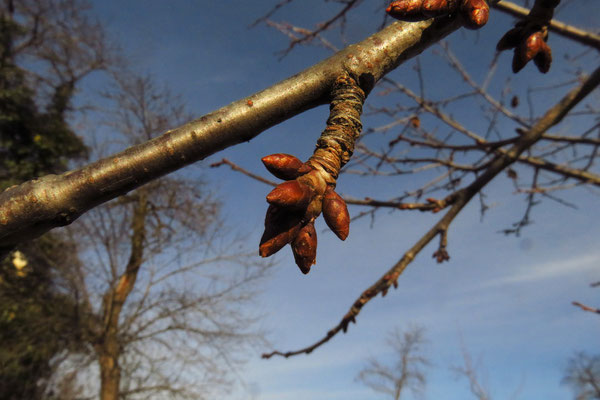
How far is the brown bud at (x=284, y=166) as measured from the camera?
78 centimetres

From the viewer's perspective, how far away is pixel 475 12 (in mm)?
965

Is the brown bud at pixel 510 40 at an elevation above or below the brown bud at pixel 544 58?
above

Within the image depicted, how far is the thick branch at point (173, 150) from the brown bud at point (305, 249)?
14.0 inches

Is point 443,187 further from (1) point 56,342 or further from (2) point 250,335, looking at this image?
(1) point 56,342

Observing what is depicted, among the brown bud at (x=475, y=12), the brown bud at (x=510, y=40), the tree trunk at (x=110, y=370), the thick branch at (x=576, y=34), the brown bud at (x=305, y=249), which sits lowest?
the brown bud at (x=305, y=249)

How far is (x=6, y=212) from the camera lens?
36.2 inches

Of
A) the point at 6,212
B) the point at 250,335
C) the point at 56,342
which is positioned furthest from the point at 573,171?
the point at 56,342

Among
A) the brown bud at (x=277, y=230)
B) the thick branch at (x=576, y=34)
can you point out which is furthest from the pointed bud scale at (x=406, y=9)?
the thick branch at (x=576, y=34)

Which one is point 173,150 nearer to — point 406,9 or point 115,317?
point 406,9

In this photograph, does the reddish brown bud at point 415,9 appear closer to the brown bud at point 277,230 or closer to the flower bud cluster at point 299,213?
the flower bud cluster at point 299,213

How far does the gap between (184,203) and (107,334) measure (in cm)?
518

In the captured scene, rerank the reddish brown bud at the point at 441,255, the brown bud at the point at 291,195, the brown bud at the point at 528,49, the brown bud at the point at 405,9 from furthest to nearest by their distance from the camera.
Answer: the reddish brown bud at the point at 441,255, the brown bud at the point at 528,49, the brown bud at the point at 405,9, the brown bud at the point at 291,195

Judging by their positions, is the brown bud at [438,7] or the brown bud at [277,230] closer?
the brown bud at [277,230]

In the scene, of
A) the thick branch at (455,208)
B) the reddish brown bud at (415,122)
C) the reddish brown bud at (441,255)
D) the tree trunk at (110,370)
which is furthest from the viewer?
the tree trunk at (110,370)
